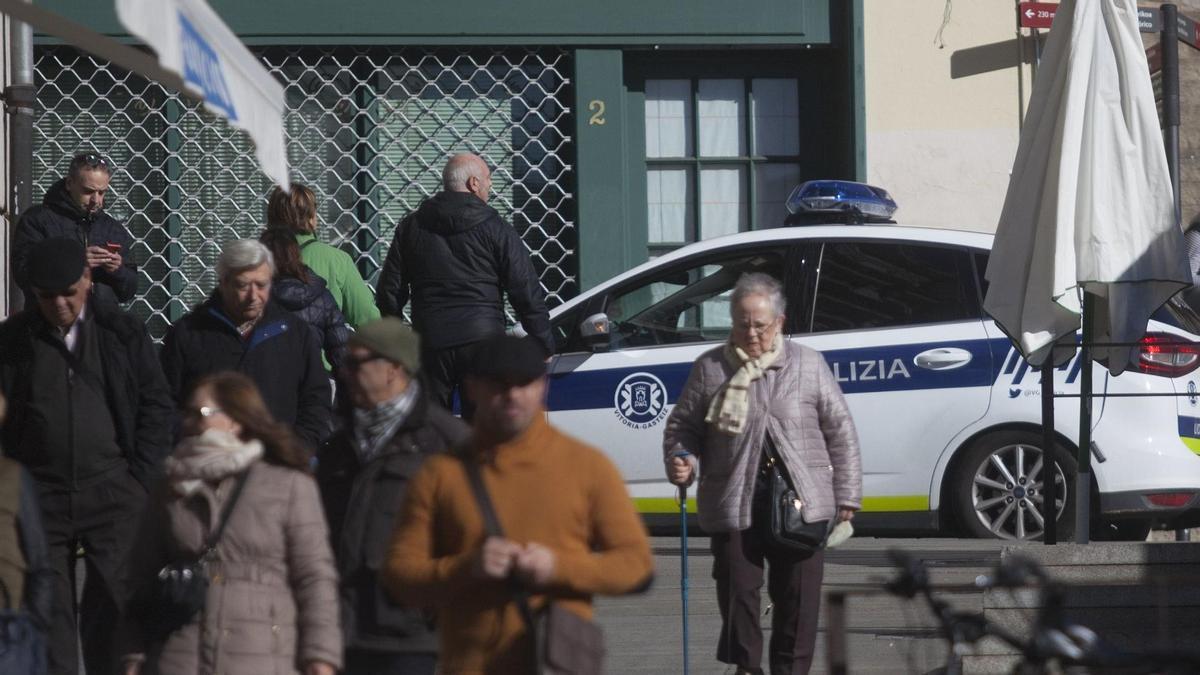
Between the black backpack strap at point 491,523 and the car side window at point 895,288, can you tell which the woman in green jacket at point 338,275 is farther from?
the black backpack strap at point 491,523

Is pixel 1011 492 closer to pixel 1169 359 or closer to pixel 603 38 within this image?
pixel 1169 359

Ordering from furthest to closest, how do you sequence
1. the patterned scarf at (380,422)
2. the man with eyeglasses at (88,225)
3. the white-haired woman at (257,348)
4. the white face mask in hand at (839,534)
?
the man with eyeglasses at (88,225) < the white face mask in hand at (839,534) < the white-haired woman at (257,348) < the patterned scarf at (380,422)

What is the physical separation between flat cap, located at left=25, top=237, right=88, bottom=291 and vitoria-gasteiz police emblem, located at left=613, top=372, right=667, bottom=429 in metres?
4.88

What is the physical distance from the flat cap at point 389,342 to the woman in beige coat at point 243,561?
15.3 inches

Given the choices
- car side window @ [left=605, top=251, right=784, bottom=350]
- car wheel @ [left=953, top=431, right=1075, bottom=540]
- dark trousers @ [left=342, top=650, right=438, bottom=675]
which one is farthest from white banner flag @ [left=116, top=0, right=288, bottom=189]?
car wheel @ [left=953, top=431, right=1075, bottom=540]

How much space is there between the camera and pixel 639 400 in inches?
434

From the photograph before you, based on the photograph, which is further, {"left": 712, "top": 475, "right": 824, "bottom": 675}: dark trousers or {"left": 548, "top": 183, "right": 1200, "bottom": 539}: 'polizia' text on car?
{"left": 548, "top": 183, "right": 1200, "bottom": 539}: 'polizia' text on car

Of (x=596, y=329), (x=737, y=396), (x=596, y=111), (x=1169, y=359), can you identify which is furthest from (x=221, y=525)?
(x=596, y=111)

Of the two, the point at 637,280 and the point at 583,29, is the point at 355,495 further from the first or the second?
the point at 583,29

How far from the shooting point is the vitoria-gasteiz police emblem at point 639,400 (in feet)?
36.1

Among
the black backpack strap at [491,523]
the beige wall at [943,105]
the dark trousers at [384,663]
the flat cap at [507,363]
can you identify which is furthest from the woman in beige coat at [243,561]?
the beige wall at [943,105]

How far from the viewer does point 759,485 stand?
24.4ft

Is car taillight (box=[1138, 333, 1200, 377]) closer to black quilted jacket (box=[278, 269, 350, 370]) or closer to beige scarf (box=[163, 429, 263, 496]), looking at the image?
black quilted jacket (box=[278, 269, 350, 370])

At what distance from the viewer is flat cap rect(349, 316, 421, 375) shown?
5.39m
